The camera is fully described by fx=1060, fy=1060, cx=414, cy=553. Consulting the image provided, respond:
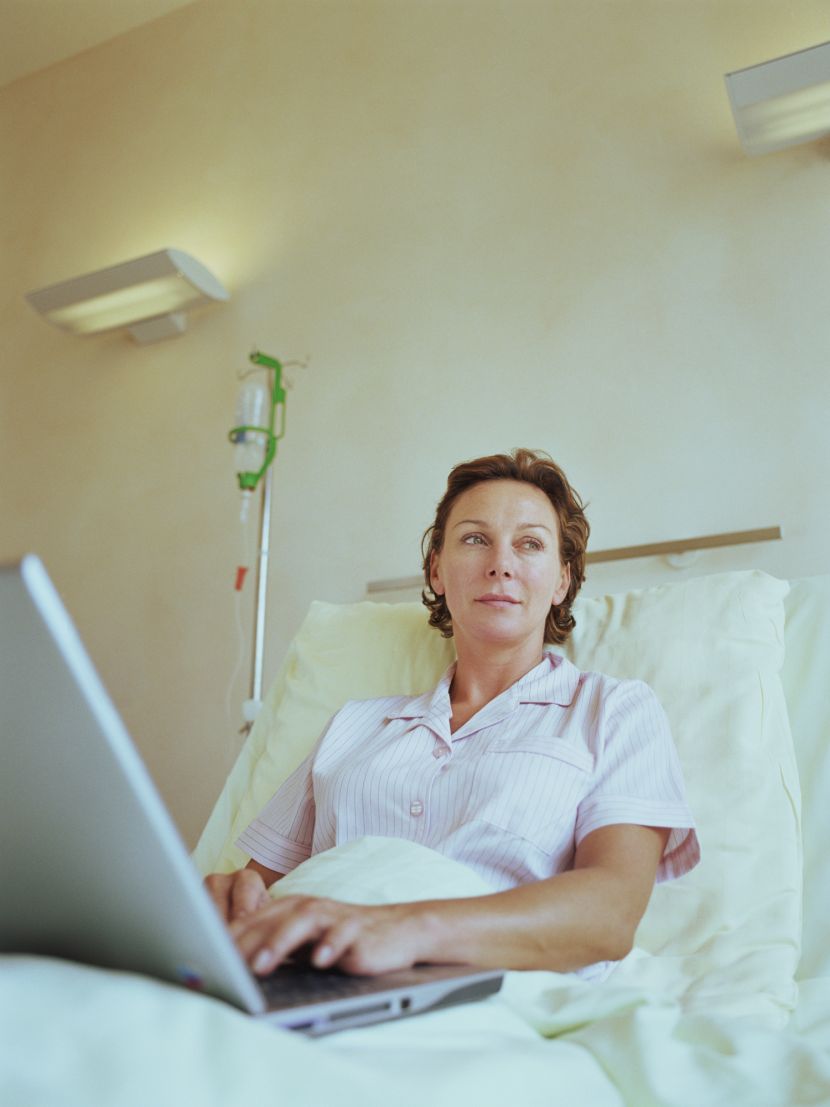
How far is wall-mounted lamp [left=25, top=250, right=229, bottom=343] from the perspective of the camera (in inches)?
106

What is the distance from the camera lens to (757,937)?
128 cm

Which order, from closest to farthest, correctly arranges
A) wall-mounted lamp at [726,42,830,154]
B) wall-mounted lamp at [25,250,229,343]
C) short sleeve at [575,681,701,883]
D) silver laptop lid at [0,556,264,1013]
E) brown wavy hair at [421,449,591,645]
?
silver laptop lid at [0,556,264,1013]
short sleeve at [575,681,701,883]
brown wavy hair at [421,449,591,645]
wall-mounted lamp at [726,42,830,154]
wall-mounted lamp at [25,250,229,343]

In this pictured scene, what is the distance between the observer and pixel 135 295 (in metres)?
2.78

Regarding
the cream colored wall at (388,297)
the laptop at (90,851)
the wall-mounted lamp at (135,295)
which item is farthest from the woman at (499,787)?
the wall-mounted lamp at (135,295)

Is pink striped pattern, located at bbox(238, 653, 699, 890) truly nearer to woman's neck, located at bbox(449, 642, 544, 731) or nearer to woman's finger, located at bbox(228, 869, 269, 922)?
woman's neck, located at bbox(449, 642, 544, 731)

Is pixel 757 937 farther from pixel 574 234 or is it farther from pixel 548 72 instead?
pixel 548 72

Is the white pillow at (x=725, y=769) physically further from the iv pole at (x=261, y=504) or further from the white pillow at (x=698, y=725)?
the iv pole at (x=261, y=504)

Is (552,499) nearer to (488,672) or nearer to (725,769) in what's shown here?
(488,672)

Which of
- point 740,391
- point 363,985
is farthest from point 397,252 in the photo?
point 363,985

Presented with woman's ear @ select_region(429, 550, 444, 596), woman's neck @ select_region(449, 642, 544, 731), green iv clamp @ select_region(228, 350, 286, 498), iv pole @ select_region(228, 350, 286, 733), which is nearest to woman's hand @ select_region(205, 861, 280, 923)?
woman's neck @ select_region(449, 642, 544, 731)

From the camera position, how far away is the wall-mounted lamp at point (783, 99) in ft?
6.23

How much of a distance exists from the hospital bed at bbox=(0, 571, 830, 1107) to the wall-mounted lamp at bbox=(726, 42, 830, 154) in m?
0.92

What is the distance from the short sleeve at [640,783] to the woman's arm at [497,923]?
0.8 inches

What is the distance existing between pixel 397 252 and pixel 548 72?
538 mm
